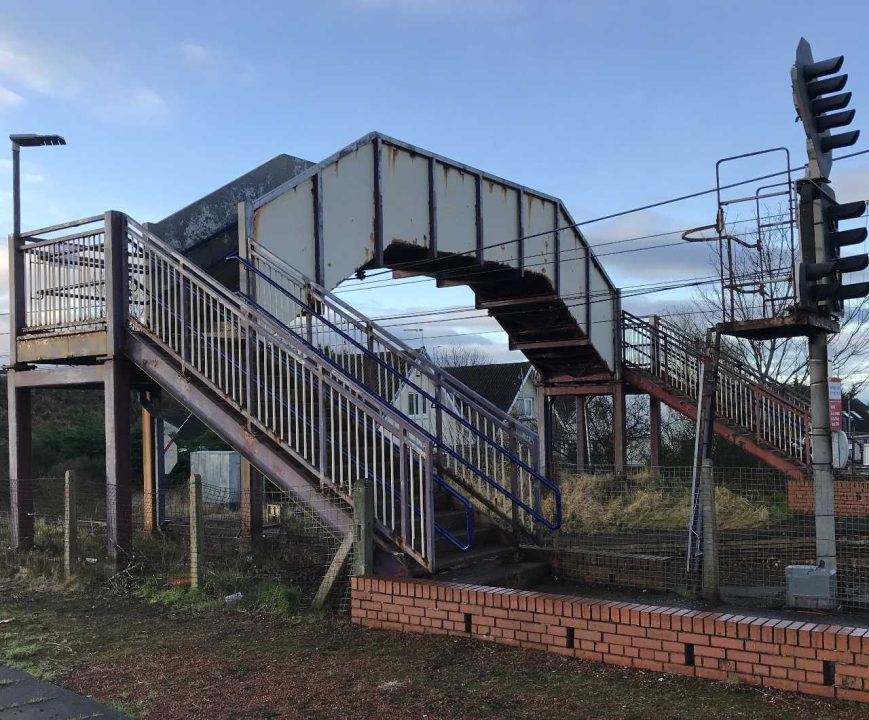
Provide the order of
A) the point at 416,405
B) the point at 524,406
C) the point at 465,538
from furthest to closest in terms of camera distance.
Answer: the point at 524,406 → the point at 416,405 → the point at 465,538

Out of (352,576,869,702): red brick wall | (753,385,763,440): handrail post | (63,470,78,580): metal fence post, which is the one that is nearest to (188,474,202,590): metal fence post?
(63,470,78,580): metal fence post

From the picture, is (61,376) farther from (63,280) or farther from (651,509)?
(651,509)

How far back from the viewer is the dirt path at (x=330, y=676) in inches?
198

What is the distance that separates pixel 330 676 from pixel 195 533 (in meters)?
3.42

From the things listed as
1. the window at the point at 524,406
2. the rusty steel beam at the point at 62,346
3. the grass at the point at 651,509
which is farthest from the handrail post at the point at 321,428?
the window at the point at 524,406

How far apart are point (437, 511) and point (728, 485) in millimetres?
5758

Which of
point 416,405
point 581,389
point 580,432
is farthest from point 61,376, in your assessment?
point 580,432

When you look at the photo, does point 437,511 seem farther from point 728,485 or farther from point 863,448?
point 863,448

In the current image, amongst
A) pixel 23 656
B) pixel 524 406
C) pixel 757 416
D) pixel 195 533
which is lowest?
pixel 23 656

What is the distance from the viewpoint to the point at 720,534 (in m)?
11.4

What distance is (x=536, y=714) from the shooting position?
194 inches

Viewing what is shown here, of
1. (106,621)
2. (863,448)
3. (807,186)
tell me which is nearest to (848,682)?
(807,186)

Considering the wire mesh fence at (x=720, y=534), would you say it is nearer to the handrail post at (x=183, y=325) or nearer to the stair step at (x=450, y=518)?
the stair step at (x=450, y=518)

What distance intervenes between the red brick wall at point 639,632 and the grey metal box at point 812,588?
2.00 meters
